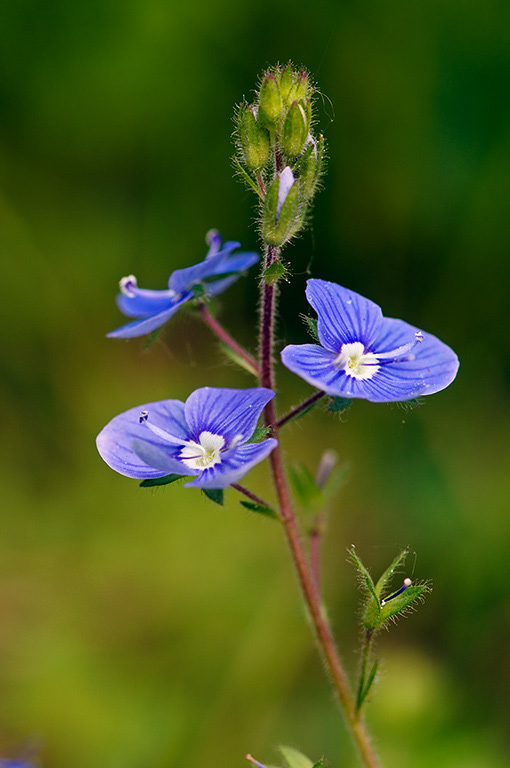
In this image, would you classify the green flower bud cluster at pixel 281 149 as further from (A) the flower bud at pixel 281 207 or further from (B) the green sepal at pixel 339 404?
(B) the green sepal at pixel 339 404

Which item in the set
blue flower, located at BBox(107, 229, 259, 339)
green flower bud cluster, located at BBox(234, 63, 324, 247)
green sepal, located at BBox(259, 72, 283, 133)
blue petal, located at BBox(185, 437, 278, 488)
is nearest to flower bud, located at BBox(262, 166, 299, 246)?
green flower bud cluster, located at BBox(234, 63, 324, 247)

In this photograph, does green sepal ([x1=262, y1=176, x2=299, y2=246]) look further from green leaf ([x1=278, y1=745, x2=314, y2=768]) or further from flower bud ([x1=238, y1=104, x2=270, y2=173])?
green leaf ([x1=278, y1=745, x2=314, y2=768])

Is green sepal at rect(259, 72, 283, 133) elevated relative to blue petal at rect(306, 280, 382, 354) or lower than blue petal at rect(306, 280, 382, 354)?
elevated

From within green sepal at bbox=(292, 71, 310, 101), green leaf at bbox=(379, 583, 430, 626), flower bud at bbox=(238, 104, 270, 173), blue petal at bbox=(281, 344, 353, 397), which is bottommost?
green leaf at bbox=(379, 583, 430, 626)

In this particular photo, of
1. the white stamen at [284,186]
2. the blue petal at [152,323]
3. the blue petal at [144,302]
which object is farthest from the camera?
the blue petal at [144,302]

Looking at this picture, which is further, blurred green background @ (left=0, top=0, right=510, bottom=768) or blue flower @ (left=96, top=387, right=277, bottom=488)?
blurred green background @ (left=0, top=0, right=510, bottom=768)

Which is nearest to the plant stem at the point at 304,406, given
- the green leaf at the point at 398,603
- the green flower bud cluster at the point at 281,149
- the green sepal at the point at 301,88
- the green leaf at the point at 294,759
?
the green flower bud cluster at the point at 281,149
